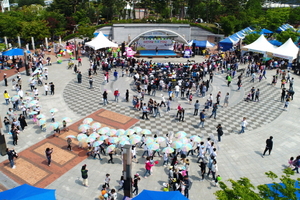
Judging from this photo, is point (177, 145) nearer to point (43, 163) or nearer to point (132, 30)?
point (43, 163)

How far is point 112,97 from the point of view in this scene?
2520 cm

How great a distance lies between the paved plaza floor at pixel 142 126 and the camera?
1380 centimetres

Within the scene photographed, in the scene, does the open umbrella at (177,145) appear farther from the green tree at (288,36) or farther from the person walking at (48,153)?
the green tree at (288,36)

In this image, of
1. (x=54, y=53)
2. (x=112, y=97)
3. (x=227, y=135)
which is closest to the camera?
(x=227, y=135)

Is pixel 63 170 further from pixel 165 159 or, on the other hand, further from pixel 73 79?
pixel 73 79

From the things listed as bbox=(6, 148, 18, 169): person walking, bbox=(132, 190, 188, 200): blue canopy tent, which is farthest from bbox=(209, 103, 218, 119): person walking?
bbox=(6, 148, 18, 169): person walking

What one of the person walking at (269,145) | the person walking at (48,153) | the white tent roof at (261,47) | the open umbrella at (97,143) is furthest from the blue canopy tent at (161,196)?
the white tent roof at (261,47)

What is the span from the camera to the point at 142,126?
19.7 meters

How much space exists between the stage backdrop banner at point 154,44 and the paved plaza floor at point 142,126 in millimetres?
14914

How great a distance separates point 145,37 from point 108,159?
31050mm

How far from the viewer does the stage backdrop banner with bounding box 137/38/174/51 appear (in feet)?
141

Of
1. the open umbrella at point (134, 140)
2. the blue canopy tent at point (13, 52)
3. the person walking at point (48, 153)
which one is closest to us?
the person walking at point (48, 153)

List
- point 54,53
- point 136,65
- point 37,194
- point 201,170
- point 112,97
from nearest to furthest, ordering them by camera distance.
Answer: point 37,194 → point 201,170 → point 112,97 → point 136,65 → point 54,53

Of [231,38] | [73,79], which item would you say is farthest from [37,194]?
[231,38]
